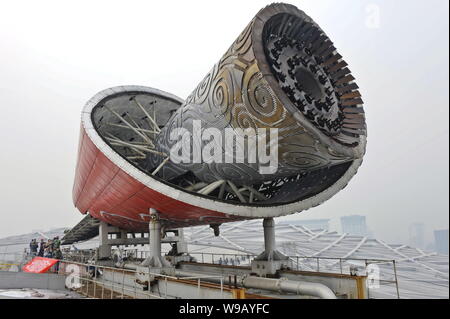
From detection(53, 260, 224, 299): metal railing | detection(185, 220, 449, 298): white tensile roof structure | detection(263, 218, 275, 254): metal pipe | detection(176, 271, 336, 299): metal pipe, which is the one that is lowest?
detection(185, 220, 449, 298): white tensile roof structure

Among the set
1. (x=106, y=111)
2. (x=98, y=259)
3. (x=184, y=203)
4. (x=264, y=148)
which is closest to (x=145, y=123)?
(x=106, y=111)

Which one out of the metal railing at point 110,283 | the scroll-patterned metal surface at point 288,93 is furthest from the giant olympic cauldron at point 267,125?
the metal railing at point 110,283

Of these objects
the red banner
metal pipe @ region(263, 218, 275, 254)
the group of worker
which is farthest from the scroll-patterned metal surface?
the group of worker

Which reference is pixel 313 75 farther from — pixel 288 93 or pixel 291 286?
pixel 291 286

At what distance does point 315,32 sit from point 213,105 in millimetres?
4200

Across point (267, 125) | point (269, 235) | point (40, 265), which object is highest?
point (267, 125)

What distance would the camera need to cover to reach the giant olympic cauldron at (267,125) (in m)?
9.50

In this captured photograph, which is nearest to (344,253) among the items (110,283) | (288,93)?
(110,283)

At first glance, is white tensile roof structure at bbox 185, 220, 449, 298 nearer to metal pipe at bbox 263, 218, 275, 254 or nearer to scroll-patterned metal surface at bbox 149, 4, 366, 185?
metal pipe at bbox 263, 218, 275, 254

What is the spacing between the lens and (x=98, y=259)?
23.4 metres

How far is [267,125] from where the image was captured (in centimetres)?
978

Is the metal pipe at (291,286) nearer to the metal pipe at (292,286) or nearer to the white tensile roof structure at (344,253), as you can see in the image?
the metal pipe at (292,286)

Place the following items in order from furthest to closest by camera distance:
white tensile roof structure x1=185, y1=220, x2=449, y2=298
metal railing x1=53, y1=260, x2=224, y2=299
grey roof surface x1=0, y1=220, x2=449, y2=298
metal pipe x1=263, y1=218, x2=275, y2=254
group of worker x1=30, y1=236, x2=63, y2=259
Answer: group of worker x1=30, y1=236, x2=63, y2=259 → grey roof surface x1=0, y1=220, x2=449, y2=298 → white tensile roof structure x1=185, y1=220, x2=449, y2=298 → metal pipe x1=263, y1=218, x2=275, y2=254 → metal railing x1=53, y1=260, x2=224, y2=299

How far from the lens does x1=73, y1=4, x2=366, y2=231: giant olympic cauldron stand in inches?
374
